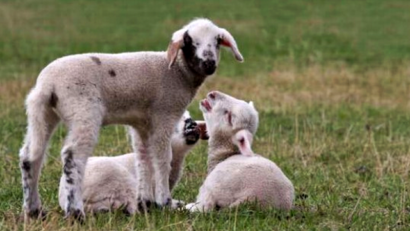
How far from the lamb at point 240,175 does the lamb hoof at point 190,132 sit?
1.00 ft

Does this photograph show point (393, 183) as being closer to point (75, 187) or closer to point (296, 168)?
point (296, 168)

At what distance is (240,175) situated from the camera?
9.57 meters

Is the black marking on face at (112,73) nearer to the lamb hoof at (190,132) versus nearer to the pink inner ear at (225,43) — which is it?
the pink inner ear at (225,43)

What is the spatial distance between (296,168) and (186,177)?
1.45 m

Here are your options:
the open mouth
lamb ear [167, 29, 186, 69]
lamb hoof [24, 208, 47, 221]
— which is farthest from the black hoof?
the open mouth

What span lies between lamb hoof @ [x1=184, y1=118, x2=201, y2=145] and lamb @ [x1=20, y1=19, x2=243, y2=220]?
0.89 metres

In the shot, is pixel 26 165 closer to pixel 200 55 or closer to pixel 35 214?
pixel 35 214

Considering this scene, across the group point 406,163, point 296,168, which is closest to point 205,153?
point 296,168

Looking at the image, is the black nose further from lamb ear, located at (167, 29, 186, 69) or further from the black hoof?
the black hoof

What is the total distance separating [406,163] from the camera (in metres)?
12.6

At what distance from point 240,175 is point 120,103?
4.25 ft

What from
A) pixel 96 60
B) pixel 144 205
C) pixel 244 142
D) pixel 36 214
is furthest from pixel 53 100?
pixel 244 142

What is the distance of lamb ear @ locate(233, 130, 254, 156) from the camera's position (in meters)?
10.0

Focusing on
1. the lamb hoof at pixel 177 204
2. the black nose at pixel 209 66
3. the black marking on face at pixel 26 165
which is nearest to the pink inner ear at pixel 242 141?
the lamb hoof at pixel 177 204
